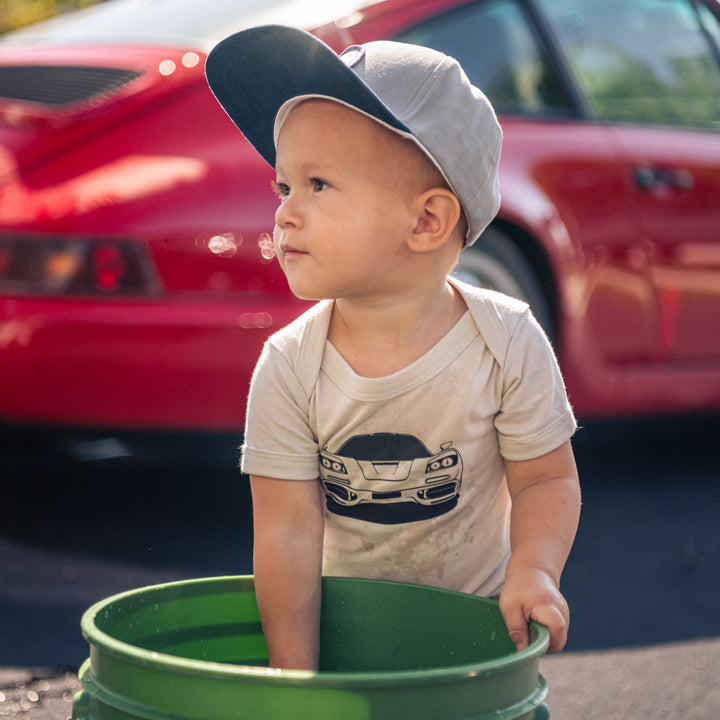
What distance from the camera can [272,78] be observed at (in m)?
1.92

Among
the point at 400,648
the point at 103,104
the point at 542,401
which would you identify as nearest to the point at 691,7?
the point at 103,104

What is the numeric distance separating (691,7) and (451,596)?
334cm

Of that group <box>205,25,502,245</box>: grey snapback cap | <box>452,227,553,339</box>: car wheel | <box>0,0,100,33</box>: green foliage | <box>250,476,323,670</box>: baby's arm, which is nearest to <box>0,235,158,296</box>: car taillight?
<box>452,227,553,339</box>: car wheel

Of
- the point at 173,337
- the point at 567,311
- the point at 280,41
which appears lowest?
the point at 567,311

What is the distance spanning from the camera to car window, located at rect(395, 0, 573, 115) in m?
3.74

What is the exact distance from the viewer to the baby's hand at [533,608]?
65.4 inches

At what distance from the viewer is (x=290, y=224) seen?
1856 millimetres

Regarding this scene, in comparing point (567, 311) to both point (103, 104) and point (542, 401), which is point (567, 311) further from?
point (542, 401)

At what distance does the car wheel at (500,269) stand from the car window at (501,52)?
423 millimetres

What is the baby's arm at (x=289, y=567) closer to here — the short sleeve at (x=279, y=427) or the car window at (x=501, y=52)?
the short sleeve at (x=279, y=427)

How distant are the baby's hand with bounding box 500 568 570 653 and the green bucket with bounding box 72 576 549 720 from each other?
34mm

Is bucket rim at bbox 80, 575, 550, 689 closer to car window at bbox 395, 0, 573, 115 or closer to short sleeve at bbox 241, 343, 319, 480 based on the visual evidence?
short sleeve at bbox 241, 343, 319, 480

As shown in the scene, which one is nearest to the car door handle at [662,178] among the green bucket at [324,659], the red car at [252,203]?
the red car at [252,203]

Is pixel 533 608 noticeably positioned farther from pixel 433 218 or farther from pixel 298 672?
pixel 433 218
